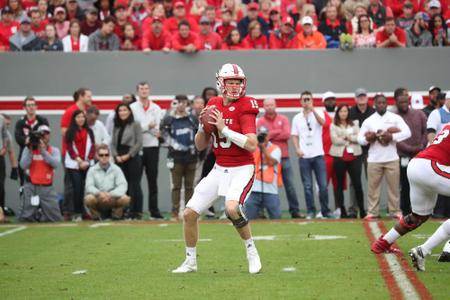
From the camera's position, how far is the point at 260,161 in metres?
16.1

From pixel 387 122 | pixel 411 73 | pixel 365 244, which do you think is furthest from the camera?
pixel 411 73

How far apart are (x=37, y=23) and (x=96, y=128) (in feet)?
11.8

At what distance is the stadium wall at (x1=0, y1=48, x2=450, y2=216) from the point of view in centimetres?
1853

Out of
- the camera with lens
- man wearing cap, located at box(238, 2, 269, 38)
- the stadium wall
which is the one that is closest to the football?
the camera with lens

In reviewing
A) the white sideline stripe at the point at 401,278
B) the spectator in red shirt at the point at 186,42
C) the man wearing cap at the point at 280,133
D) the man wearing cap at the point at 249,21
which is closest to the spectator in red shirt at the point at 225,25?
the man wearing cap at the point at 249,21

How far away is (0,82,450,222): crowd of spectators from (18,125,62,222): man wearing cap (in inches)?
0.7

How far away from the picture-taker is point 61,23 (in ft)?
63.5

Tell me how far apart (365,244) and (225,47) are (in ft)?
26.2

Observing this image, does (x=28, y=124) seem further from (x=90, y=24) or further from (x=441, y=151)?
(x=441, y=151)

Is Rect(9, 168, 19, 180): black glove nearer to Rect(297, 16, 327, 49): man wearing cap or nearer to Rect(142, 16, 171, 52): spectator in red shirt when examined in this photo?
Rect(142, 16, 171, 52): spectator in red shirt

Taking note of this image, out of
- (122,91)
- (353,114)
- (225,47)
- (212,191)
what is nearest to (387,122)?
(353,114)

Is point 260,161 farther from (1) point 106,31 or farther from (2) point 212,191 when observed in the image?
(2) point 212,191

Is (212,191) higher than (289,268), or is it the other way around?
(212,191)

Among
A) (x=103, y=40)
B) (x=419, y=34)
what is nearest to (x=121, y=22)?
(x=103, y=40)
